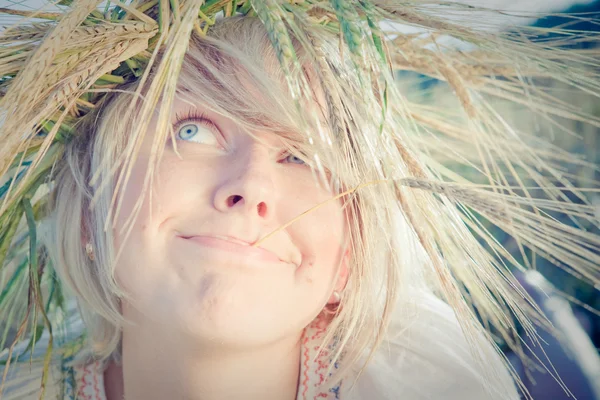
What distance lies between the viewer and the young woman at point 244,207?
79 cm

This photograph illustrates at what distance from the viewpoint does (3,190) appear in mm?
937

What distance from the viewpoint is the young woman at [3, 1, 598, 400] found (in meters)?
0.79

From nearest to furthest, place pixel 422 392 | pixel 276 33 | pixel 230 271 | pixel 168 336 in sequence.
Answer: pixel 276 33 → pixel 230 271 → pixel 168 336 → pixel 422 392

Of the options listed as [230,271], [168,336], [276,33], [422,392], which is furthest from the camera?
[422,392]

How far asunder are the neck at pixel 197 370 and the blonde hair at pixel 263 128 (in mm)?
93

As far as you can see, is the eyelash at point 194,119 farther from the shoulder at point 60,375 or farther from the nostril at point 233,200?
the shoulder at point 60,375

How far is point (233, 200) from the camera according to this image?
828mm

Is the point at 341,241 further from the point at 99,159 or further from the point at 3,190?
the point at 3,190

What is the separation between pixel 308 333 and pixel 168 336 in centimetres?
34

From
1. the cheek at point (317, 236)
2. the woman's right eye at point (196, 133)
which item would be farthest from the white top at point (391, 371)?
the woman's right eye at point (196, 133)

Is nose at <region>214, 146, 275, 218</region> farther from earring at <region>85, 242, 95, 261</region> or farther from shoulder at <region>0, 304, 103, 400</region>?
shoulder at <region>0, 304, 103, 400</region>

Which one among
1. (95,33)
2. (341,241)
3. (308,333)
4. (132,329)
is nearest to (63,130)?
(95,33)

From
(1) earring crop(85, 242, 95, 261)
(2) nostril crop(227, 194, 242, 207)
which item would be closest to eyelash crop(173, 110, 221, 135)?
(2) nostril crop(227, 194, 242, 207)

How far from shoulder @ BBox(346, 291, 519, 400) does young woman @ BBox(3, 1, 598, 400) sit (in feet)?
0.04
